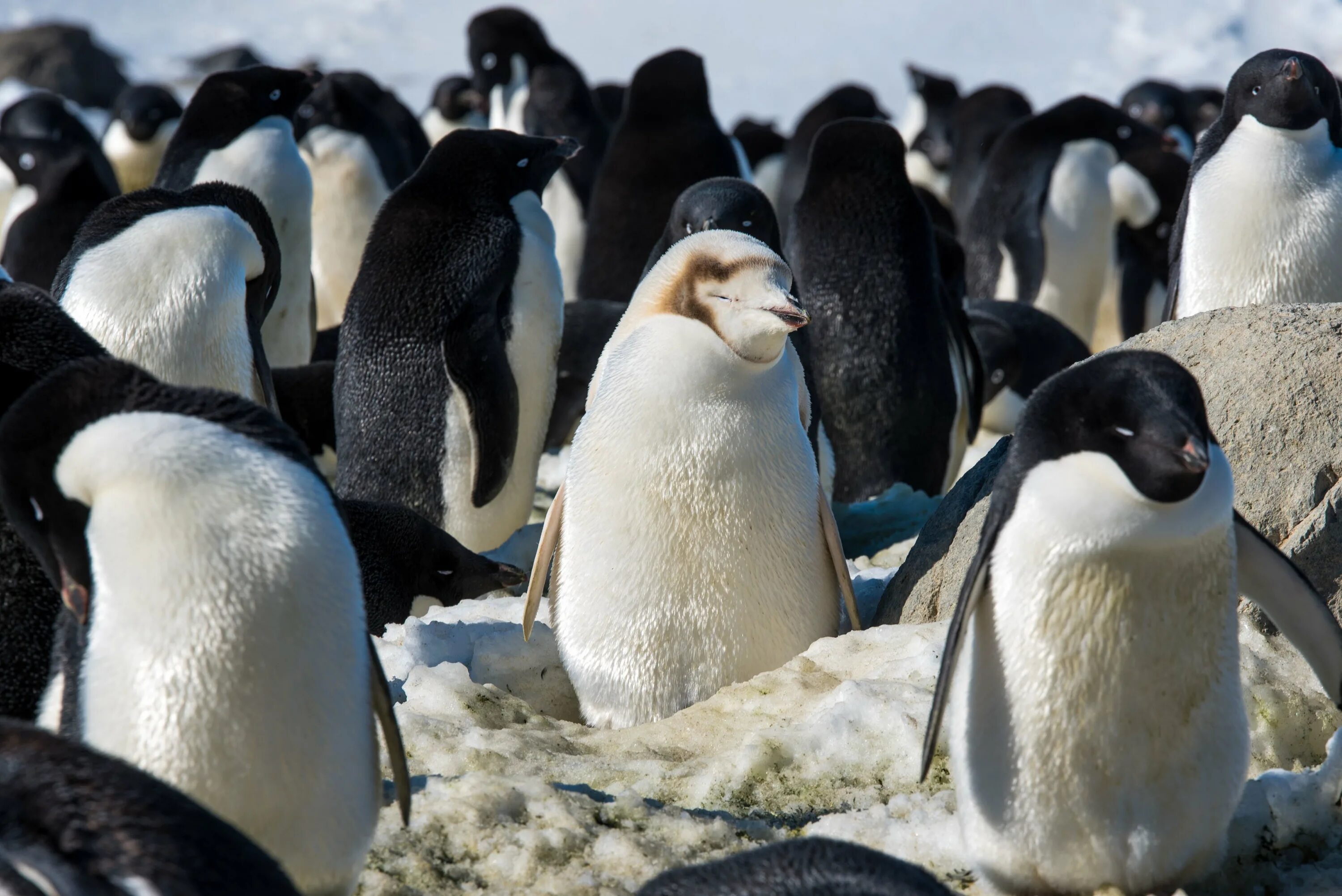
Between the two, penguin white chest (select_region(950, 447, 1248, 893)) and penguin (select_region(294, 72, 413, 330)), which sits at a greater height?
penguin (select_region(294, 72, 413, 330))

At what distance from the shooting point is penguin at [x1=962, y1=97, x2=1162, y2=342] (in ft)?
36.1

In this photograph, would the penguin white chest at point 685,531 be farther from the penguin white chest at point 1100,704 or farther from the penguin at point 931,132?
the penguin at point 931,132

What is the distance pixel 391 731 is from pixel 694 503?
1393 mm

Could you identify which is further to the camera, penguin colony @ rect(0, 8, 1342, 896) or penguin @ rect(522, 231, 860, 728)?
penguin @ rect(522, 231, 860, 728)

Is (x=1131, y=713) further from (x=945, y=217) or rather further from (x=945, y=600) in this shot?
(x=945, y=217)

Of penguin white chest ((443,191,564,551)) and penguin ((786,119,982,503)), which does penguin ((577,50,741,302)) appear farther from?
penguin white chest ((443,191,564,551))

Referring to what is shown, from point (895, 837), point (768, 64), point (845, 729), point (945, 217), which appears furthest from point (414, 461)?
point (768, 64)

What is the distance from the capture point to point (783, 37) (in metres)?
47.2

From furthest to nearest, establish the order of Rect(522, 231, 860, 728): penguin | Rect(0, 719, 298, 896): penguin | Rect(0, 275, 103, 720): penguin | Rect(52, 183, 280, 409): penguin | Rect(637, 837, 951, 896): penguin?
1. Rect(52, 183, 280, 409): penguin
2. Rect(522, 231, 860, 728): penguin
3. Rect(0, 275, 103, 720): penguin
4. Rect(637, 837, 951, 896): penguin
5. Rect(0, 719, 298, 896): penguin

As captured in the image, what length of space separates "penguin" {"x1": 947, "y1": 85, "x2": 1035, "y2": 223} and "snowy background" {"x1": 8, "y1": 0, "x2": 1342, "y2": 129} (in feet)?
66.2

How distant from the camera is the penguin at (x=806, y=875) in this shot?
2070 millimetres

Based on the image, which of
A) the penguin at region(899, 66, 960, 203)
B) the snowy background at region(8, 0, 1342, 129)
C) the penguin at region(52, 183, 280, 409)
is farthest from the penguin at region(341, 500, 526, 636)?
the snowy background at region(8, 0, 1342, 129)

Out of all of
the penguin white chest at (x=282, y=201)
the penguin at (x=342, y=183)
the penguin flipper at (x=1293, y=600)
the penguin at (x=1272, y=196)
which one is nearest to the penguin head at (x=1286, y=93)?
the penguin at (x=1272, y=196)

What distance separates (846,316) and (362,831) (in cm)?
453
